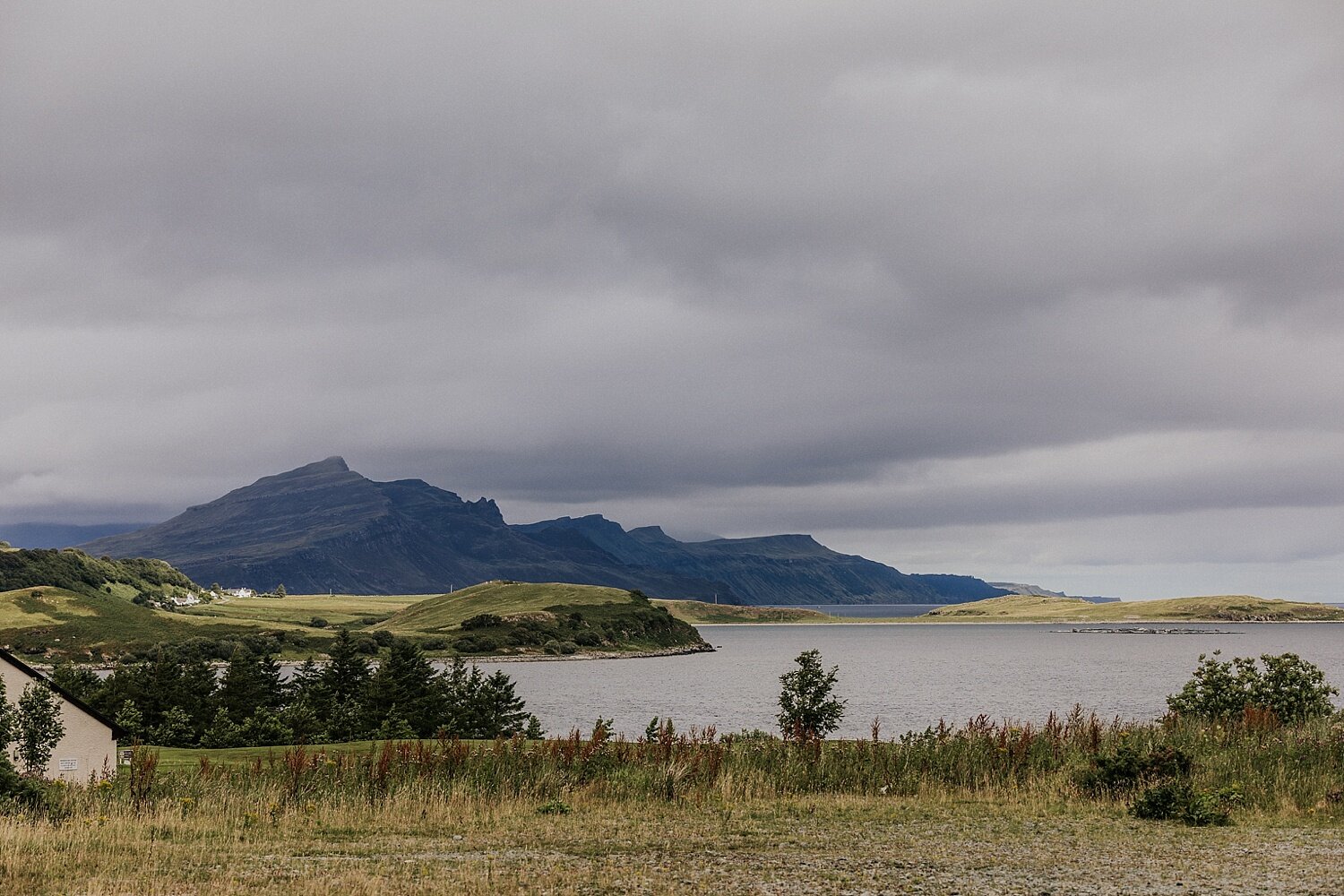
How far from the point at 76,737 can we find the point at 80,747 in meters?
0.48

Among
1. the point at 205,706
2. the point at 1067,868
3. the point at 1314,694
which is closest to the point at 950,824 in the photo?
the point at 1067,868

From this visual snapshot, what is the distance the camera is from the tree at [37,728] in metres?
37.7

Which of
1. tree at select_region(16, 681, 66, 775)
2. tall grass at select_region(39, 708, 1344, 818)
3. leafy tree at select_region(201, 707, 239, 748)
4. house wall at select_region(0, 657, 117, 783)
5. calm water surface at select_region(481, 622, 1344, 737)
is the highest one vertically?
tall grass at select_region(39, 708, 1344, 818)

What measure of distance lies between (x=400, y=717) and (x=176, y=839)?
53.8 meters

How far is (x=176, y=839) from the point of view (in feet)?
62.6

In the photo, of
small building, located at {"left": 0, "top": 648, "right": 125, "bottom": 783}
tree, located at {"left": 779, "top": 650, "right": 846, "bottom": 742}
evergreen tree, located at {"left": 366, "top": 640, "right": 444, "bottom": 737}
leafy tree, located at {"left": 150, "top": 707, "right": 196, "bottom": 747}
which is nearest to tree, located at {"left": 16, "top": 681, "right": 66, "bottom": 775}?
small building, located at {"left": 0, "top": 648, "right": 125, "bottom": 783}

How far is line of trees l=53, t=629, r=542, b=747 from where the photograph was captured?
6769 centimetres

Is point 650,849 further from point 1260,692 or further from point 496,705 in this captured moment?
point 496,705

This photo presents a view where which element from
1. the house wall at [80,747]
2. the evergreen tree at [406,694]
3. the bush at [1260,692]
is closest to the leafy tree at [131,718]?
the evergreen tree at [406,694]

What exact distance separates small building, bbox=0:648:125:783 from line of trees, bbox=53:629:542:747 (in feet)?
63.2

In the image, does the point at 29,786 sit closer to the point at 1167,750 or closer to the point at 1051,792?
the point at 1051,792

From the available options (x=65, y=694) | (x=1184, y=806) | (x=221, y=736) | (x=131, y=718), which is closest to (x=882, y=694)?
(x=131, y=718)

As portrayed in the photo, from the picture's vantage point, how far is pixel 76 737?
43.8m

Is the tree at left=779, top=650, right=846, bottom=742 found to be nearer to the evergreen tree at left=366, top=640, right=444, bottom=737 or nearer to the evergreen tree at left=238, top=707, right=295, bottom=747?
the evergreen tree at left=238, top=707, right=295, bottom=747
